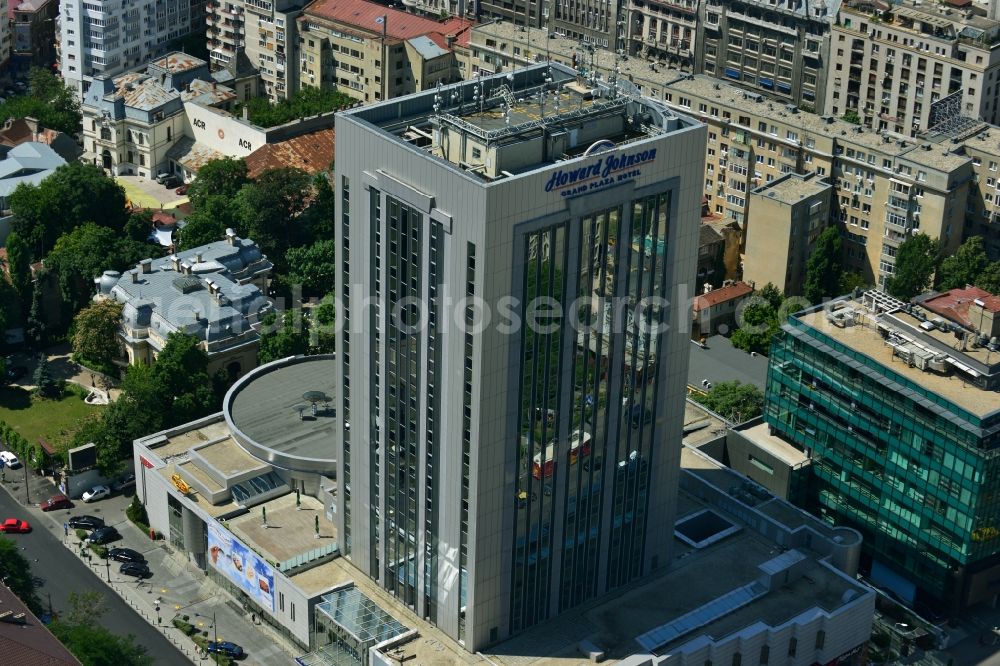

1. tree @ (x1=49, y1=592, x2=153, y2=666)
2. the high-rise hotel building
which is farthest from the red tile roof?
the high-rise hotel building

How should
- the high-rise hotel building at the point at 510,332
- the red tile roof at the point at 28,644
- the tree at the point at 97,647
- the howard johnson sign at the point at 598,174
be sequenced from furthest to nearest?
the tree at the point at 97,647, the red tile roof at the point at 28,644, the high-rise hotel building at the point at 510,332, the howard johnson sign at the point at 598,174

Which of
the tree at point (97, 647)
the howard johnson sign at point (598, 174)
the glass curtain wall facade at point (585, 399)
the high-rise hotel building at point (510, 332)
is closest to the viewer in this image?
the howard johnson sign at point (598, 174)

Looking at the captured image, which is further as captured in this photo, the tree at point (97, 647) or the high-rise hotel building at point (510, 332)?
the tree at point (97, 647)

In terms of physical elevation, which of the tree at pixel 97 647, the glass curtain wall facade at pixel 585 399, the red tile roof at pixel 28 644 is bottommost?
the tree at pixel 97 647

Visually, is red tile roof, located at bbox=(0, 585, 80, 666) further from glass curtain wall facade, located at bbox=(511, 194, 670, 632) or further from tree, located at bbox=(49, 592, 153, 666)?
glass curtain wall facade, located at bbox=(511, 194, 670, 632)

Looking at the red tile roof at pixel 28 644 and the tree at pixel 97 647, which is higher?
the red tile roof at pixel 28 644

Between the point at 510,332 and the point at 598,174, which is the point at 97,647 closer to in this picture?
the point at 510,332

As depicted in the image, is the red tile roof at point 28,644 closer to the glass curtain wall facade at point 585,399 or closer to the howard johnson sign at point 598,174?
the glass curtain wall facade at point 585,399

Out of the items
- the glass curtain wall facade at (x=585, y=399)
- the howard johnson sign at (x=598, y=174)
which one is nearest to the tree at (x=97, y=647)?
the glass curtain wall facade at (x=585, y=399)
